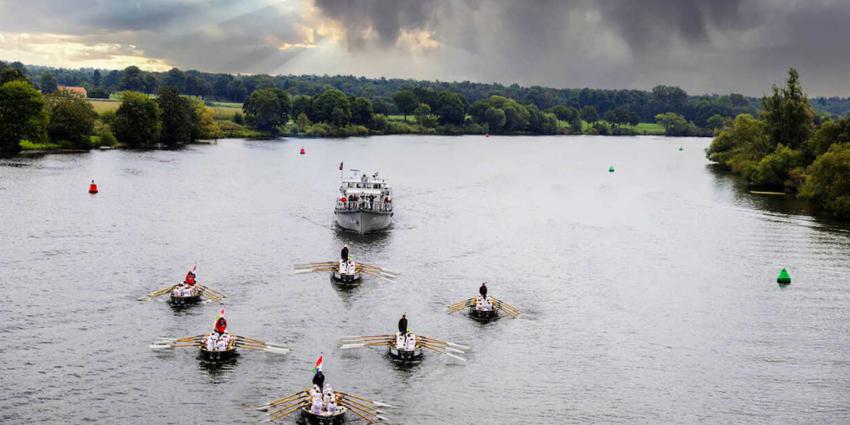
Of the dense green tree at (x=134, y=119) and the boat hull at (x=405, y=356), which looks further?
the dense green tree at (x=134, y=119)

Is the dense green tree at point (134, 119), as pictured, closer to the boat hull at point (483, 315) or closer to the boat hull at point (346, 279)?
the boat hull at point (346, 279)

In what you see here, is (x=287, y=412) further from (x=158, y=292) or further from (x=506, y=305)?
(x=506, y=305)

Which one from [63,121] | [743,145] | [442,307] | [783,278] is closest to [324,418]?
[442,307]

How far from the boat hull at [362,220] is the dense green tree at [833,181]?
196 feet

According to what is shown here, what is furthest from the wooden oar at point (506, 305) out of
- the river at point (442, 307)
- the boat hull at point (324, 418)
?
the boat hull at point (324, 418)

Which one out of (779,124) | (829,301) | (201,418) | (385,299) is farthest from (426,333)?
(779,124)

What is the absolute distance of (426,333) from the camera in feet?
188

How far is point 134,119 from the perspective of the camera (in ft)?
613

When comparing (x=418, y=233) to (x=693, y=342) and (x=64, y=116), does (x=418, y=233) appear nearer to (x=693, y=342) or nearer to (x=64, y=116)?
(x=693, y=342)

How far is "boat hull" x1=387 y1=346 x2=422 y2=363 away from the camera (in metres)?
51.9

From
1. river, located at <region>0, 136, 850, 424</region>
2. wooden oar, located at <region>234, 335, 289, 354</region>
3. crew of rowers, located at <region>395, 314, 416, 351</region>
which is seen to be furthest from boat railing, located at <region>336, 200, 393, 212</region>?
crew of rowers, located at <region>395, 314, 416, 351</region>

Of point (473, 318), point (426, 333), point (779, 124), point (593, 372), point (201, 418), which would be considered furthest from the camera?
point (779, 124)

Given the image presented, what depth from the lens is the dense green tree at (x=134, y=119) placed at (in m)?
185

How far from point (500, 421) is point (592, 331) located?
1743 centimetres
